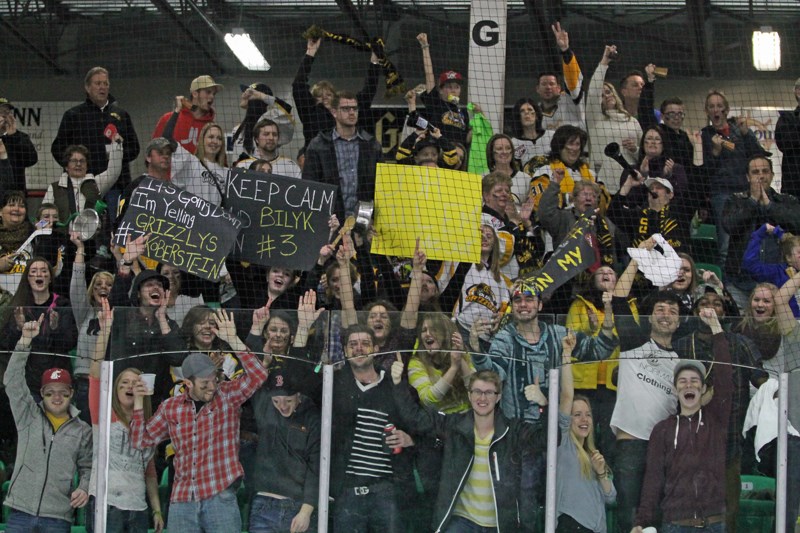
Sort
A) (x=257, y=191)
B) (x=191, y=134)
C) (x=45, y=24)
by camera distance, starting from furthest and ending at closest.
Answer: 1. (x=45, y=24)
2. (x=191, y=134)
3. (x=257, y=191)

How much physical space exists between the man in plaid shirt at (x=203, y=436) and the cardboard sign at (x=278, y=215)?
2.18m

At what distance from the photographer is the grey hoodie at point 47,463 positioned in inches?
270

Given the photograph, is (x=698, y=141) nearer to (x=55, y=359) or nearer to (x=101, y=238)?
(x=101, y=238)

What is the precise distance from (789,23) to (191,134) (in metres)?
8.43

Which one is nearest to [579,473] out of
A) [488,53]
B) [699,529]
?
[699,529]

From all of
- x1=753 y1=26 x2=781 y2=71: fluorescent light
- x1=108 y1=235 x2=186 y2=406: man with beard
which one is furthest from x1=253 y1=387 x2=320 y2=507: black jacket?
x1=753 y1=26 x2=781 y2=71: fluorescent light

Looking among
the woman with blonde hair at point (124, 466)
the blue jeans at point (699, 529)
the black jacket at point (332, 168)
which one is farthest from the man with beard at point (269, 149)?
the blue jeans at point (699, 529)

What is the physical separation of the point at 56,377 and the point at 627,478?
317cm

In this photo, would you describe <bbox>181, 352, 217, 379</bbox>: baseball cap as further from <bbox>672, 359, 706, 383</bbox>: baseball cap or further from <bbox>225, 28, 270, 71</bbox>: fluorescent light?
<bbox>225, 28, 270, 71</bbox>: fluorescent light

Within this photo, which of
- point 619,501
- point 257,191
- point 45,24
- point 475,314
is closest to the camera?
point 619,501

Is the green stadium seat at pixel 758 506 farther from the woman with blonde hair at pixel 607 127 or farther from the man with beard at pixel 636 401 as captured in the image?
the woman with blonde hair at pixel 607 127

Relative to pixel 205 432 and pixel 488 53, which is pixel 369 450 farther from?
pixel 488 53

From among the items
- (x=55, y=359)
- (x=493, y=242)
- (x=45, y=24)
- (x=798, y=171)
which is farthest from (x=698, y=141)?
(x=45, y=24)

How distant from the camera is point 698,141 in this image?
1110 cm
